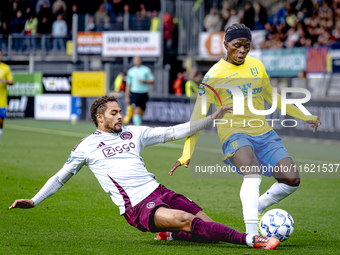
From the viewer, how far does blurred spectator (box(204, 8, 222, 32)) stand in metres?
21.3

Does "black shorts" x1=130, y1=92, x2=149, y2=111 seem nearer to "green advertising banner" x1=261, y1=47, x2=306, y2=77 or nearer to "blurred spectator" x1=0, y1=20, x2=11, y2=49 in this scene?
"green advertising banner" x1=261, y1=47, x2=306, y2=77

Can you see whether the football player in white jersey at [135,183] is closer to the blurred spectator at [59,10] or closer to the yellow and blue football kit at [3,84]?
the yellow and blue football kit at [3,84]

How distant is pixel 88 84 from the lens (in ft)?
68.6

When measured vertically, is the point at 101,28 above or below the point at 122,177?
above

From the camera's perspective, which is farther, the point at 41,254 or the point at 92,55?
the point at 92,55

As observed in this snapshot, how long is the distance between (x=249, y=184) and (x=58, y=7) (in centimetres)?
1959

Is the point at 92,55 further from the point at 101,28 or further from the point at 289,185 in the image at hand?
the point at 289,185

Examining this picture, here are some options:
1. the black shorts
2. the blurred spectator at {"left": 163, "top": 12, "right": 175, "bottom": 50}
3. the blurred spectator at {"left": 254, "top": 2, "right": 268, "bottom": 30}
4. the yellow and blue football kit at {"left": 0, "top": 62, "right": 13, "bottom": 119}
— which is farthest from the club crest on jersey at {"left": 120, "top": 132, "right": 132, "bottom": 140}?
the blurred spectator at {"left": 163, "top": 12, "right": 175, "bottom": 50}

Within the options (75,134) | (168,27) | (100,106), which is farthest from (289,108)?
(168,27)

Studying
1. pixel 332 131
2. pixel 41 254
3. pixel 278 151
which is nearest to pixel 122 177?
pixel 41 254

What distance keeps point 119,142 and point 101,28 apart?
19017 millimetres

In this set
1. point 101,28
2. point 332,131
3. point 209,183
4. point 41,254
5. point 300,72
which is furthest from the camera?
point 101,28

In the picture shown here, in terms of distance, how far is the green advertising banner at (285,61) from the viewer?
55.3 ft

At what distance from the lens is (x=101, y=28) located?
912 inches
